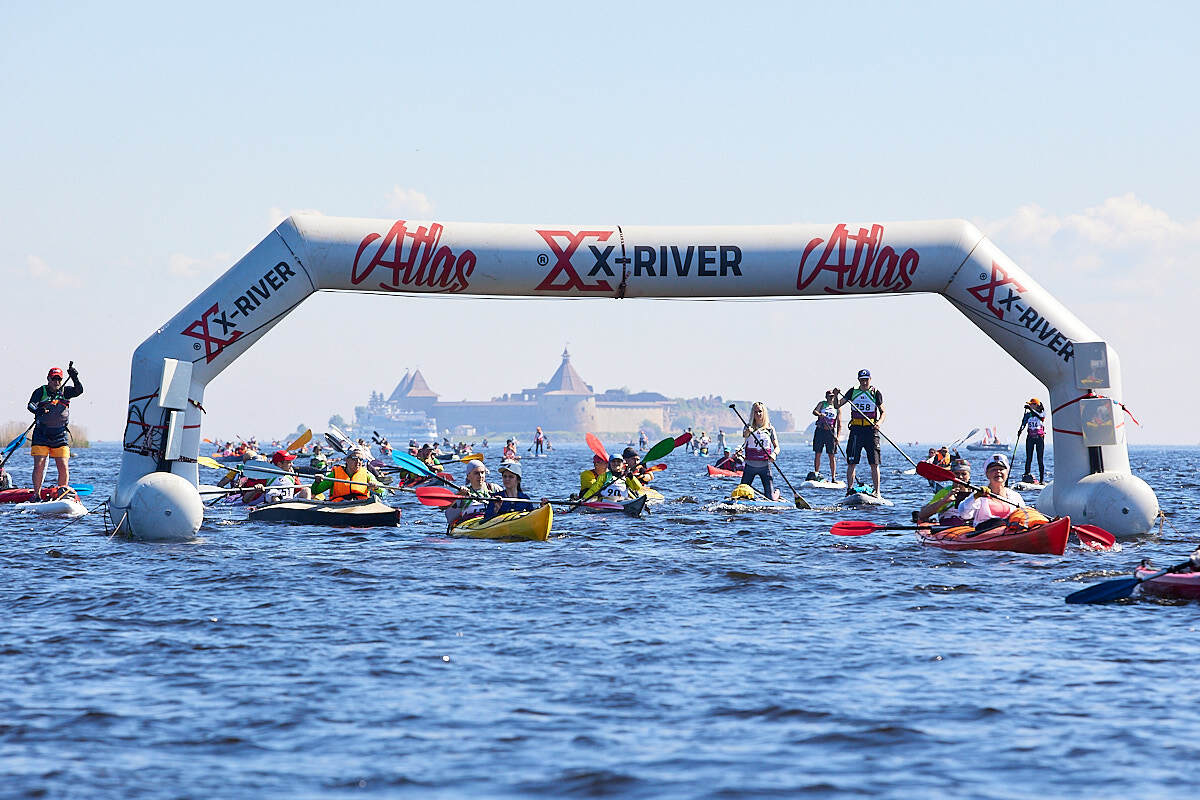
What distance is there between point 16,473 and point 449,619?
40.5m

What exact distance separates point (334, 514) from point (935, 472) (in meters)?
8.66

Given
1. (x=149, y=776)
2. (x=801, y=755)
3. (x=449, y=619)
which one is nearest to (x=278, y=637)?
(x=449, y=619)

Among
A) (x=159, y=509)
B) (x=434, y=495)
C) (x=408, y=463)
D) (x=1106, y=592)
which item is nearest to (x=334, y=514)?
(x=408, y=463)

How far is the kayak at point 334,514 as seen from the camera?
59.2 feet

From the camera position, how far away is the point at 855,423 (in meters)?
22.2

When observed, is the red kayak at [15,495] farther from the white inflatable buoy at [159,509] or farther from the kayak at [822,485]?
the kayak at [822,485]

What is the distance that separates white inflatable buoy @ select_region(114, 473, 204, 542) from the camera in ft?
47.9

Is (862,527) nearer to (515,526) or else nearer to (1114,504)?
(1114,504)

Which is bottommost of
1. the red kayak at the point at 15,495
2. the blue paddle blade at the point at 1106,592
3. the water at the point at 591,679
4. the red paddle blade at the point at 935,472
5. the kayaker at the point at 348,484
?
the water at the point at 591,679

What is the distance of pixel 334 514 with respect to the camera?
59.2 ft

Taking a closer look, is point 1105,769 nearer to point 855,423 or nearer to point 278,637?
point 278,637

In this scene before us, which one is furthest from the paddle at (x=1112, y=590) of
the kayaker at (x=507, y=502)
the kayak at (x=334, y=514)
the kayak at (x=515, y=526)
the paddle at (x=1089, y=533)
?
the kayak at (x=334, y=514)

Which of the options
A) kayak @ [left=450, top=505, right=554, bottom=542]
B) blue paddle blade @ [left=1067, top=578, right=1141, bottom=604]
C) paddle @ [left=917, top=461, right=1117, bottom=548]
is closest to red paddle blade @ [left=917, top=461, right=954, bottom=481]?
paddle @ [left=917, top=461, right=1117, bottom=548]

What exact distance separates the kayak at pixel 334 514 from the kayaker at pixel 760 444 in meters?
6.32
